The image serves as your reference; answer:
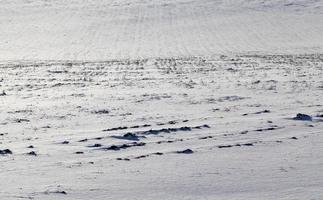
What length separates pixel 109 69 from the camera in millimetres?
17859

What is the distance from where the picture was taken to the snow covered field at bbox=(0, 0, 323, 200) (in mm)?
5668

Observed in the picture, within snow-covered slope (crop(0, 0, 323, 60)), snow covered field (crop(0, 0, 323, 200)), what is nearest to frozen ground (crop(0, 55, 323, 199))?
snow covered field (crop(0, 0, 323, 200))

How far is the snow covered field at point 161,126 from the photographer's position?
18.6ft

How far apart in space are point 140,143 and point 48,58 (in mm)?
16787

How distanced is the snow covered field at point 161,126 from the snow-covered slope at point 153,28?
0.67 metres

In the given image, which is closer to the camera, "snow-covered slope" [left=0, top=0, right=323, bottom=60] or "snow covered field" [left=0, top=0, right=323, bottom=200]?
"snow covered field" [left=0, top=0, right=323, bottom=200]

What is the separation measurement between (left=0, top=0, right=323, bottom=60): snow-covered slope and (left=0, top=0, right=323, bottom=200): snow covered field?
26.5 inches

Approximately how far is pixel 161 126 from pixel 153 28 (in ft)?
85.9

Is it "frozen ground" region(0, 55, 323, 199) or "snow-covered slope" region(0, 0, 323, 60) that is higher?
"snow-covered slope" region(0, 0, 323, 60)

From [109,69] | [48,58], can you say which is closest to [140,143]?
[109,69]

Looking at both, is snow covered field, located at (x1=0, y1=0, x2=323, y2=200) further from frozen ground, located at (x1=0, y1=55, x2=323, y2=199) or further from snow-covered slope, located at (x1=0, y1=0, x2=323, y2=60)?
snow-covered slope, located at (x1=0, y1=0, x2=323, y2=60)

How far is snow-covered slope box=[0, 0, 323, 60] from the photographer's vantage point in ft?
86.7

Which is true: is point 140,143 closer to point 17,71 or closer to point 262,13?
point 17,71

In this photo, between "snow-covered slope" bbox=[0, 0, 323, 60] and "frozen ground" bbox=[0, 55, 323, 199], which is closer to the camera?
Answer: "frozen ground" bbox=[0, 55, 323, 199]
